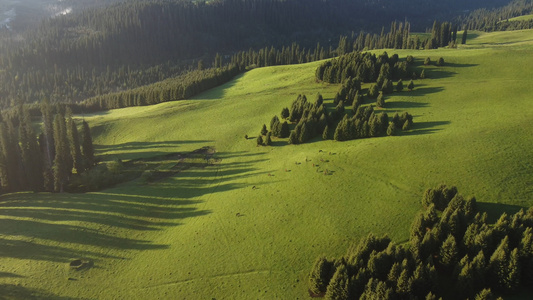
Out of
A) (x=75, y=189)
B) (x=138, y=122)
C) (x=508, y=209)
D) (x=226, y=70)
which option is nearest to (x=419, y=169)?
(x=508, y=209)

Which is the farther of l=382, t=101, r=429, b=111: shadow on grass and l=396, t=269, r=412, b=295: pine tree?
l=382, t=101, r=429, b=111: shadow on grass

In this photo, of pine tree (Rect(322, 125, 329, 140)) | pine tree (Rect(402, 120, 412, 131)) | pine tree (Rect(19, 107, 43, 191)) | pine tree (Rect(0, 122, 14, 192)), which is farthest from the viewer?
pine tree (Rect(19, 107, 43, 191))

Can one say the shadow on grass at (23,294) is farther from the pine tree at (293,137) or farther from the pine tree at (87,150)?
the pine tree at (293,137)

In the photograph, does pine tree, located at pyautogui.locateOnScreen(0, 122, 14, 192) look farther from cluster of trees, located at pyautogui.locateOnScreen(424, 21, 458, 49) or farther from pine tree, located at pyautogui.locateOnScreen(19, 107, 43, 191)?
cluster of trees, located at pyautogui.locateOnScreen(424, 21, 458, 49)

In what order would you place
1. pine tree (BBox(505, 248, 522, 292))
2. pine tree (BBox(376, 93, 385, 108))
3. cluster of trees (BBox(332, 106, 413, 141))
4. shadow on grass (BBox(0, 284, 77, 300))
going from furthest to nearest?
pine tree (BBox(376, 93, 385, 108)) → cluster of trees (BBox(332, 106, 413, 141)) → shadow on grass (BBox(0, 284, 77, 300)) → pine tree (BBox(505, 248, 522, 292))

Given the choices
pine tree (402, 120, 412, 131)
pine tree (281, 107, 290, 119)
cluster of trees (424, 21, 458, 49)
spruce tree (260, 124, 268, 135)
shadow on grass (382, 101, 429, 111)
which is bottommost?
spruce tree (260, 124, 268, 135)

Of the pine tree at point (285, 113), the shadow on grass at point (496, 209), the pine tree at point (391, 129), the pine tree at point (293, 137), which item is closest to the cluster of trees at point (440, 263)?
the shadow on grass at point (496, 209)

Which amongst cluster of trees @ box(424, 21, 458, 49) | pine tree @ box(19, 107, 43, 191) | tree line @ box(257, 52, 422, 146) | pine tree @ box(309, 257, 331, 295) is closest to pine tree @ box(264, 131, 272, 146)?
tree line @ box(257, 52, 422, 146)
